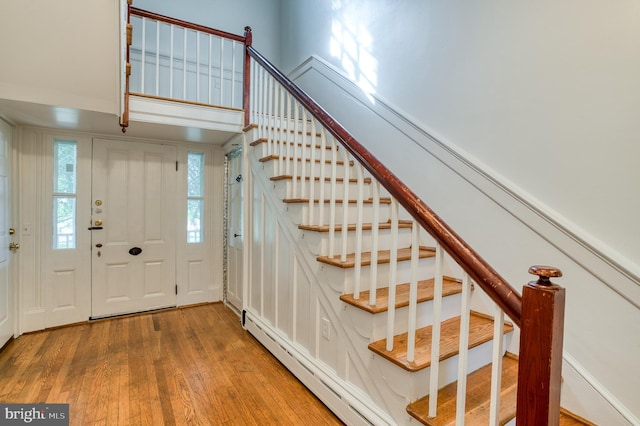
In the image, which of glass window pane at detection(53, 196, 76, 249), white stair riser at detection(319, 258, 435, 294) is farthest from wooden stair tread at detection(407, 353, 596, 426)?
glass window pane at detection(53, 196, 76, 249)

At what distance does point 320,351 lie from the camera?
6.61 ft

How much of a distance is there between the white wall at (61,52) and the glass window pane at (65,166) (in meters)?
1.07

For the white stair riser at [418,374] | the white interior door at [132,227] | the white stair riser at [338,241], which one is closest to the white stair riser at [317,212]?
the white stair riser at [338,241]

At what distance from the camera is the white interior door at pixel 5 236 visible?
8.56 feet

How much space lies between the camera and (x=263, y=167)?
108 inches

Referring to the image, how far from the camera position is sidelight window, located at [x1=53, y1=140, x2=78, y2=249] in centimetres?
311

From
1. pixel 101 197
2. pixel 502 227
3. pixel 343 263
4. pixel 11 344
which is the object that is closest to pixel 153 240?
pixel 101 197

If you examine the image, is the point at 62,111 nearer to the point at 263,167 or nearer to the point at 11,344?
the point at 263,167

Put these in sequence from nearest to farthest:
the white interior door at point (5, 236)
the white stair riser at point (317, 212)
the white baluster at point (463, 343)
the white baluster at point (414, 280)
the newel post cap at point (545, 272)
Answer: the newel post cap at point (545, 272) < the white baluster at point (463, 343) < the white baluster at point (414, 280) < the white stair riser at point (317, 212) < the white interior door at point (5, 236)

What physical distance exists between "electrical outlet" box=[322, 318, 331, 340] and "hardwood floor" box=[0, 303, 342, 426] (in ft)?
1.40

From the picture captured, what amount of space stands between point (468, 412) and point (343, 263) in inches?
34.6

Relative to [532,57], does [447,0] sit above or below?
above

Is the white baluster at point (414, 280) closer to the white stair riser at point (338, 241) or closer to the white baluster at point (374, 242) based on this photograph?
the white baluster at point (374, 242)

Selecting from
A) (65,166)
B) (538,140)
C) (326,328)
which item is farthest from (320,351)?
(65,166)
